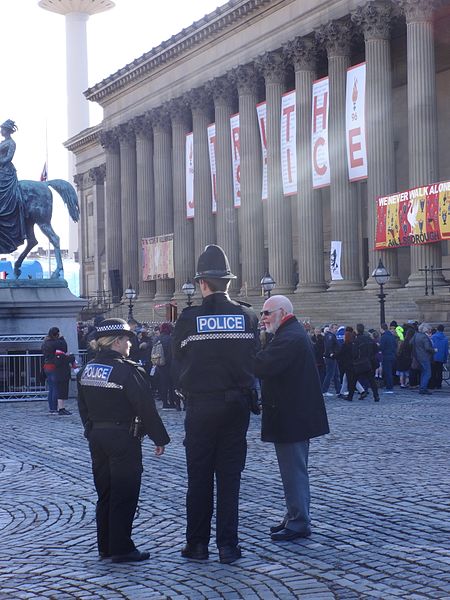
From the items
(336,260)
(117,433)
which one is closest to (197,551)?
(117,433)

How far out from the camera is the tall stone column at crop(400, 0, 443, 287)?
38562 mm

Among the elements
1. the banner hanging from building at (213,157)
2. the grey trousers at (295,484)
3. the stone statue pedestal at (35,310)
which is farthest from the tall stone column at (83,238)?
the grey trousers at (295,484)

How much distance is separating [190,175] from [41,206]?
104 ft

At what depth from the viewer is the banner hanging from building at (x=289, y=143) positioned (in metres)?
45.9

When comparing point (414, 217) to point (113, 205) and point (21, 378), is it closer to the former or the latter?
point (21, 378)

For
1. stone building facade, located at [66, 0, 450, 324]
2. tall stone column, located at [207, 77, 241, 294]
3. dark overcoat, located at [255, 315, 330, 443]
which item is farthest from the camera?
tall stone column, located at [207, 77, 241, 294]

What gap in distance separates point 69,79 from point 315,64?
2794 inches

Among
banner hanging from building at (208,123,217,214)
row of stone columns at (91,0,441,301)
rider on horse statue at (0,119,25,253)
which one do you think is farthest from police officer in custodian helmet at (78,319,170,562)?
banner hanging from building at (208,123,217,214)

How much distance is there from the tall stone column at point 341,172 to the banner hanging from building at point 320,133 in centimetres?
30

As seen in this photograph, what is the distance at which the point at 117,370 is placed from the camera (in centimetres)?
764

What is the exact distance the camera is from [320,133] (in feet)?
143

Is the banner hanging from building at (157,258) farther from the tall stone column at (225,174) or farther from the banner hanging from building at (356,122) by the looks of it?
the banner hanging from building at (356,122)

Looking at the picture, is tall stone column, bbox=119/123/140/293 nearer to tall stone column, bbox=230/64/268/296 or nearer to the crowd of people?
tall stone column, bbox=230/64/268/296

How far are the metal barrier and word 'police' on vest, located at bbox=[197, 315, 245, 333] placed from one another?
1721cm
